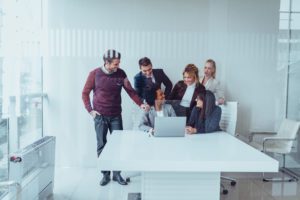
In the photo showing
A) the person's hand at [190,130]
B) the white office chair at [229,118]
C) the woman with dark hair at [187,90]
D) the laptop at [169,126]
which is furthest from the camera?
the woman with dark hair at [187,90]

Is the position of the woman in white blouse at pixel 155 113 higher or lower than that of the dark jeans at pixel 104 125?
higher

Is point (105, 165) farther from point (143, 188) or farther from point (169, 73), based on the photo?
point (169, 73)

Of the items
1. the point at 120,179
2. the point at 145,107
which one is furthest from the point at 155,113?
the point at 120,179

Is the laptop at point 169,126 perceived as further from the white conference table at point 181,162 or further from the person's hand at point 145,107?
the person's hand at point 145,107

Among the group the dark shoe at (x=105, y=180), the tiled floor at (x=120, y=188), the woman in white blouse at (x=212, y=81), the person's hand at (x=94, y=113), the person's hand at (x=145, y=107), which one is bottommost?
the tiled floor at (x=120, y=188)

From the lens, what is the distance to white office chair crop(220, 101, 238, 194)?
14.9 ft

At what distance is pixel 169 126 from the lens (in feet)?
11.7

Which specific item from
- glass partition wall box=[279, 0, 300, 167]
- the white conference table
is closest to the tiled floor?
the white conference table

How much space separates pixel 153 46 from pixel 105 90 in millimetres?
937

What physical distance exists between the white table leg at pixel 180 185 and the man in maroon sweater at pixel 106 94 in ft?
6.10

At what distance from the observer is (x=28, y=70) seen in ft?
13.9

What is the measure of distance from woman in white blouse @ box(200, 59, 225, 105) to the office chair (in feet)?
2.48

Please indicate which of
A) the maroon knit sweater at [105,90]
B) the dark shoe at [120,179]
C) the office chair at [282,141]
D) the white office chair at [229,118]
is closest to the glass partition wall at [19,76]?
the maroon knit sweater at [105,90]

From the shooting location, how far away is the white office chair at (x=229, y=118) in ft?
14.9
